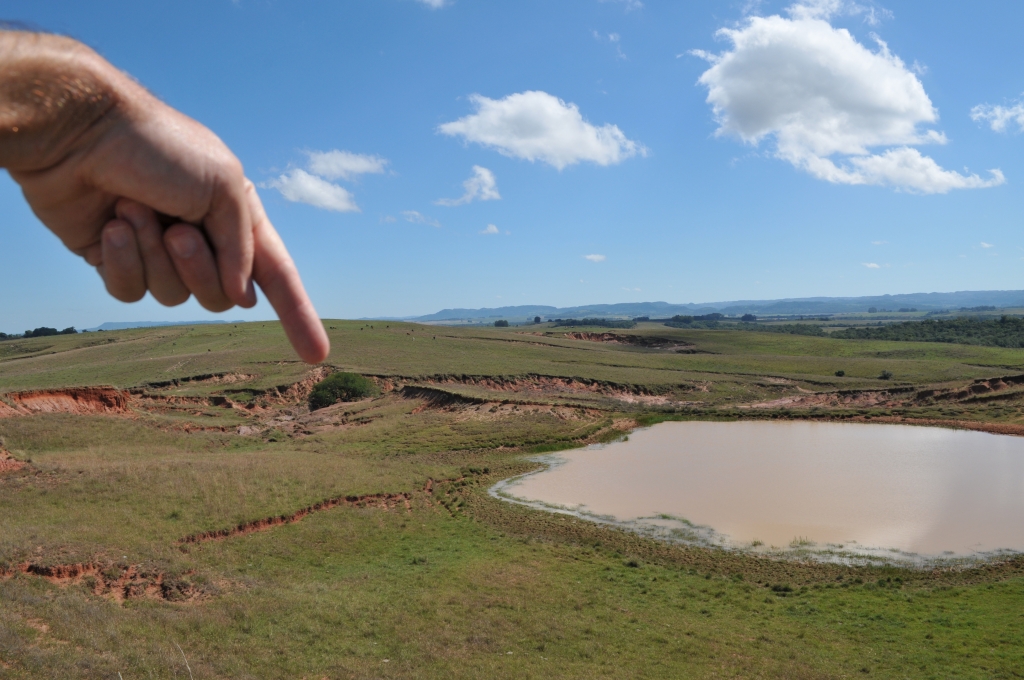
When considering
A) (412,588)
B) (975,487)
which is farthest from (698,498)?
(412,588)

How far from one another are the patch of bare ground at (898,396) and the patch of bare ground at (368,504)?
3186 cm

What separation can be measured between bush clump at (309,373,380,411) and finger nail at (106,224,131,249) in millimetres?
47772

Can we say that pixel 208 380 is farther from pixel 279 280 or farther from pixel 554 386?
pixel 279 280

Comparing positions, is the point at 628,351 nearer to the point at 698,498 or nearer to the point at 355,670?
the point at 698,498

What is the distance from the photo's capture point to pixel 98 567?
15352 mm

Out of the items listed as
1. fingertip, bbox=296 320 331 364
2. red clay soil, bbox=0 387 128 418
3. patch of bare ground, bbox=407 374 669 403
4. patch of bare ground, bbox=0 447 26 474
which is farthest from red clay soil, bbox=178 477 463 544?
patch of bare ground, bbox=407 374 669 403

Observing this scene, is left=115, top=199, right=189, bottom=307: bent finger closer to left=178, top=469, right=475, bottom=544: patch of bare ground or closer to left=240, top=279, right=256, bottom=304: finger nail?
left=240, top=279, right=256, bottom=304: finger nail

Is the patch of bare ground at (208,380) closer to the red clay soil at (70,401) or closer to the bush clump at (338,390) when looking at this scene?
the bush clump at (338,390)

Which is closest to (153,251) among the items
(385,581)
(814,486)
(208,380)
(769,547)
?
(385,581)

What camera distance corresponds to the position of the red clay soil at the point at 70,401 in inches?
1314

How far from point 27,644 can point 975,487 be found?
32.4 m

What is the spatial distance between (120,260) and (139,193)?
0.26 meters

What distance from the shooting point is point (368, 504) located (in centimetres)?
2408

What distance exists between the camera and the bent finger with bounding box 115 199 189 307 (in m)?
2.35
